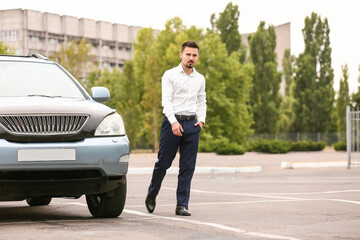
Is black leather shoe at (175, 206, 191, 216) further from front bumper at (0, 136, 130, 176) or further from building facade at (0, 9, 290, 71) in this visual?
building facade at (0, 9, 290, 71)

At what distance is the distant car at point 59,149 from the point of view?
6492 millimetres

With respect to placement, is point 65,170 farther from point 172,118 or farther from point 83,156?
point 172,118

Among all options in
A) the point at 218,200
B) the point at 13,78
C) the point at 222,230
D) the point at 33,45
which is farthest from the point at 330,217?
the point at 33,45

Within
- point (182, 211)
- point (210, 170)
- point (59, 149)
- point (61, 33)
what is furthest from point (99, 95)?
point (61, 33)

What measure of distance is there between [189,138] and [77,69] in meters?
32.3

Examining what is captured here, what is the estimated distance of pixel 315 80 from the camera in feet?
208

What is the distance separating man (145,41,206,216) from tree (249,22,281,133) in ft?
178

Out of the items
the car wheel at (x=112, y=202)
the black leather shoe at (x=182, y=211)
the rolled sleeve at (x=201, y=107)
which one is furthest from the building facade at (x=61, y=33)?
the car wheel at (x=112, y=202)

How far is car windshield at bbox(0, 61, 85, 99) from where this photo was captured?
7.59 m

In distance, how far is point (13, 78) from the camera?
7801 mm

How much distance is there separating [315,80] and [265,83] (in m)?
4.97

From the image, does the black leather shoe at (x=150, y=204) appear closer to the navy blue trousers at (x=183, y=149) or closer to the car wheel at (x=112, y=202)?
the navy blue trousers at (x=183, y=149)

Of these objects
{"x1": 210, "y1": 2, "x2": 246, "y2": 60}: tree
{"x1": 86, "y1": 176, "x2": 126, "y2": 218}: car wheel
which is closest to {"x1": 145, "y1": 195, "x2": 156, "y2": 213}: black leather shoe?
{"x1": 86, "y1": 176, "x2": 126, "y2": 218}: car wheel

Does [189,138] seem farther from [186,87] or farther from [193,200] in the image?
[193,200]
